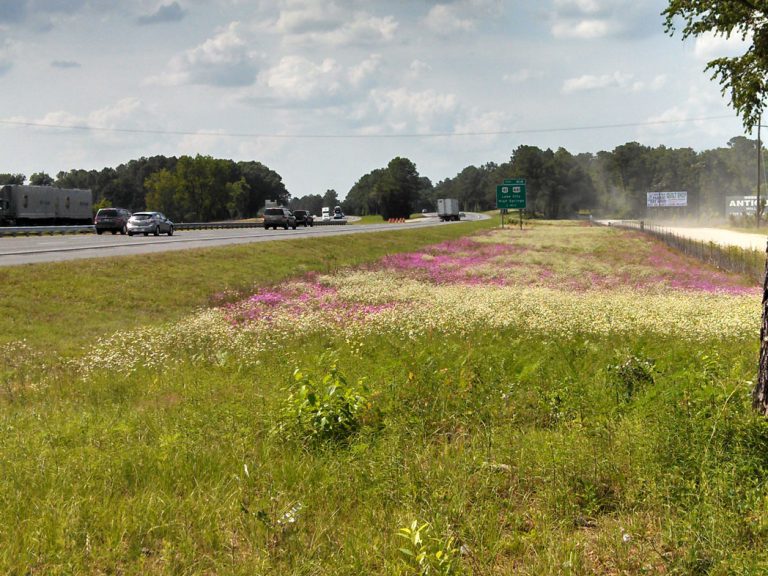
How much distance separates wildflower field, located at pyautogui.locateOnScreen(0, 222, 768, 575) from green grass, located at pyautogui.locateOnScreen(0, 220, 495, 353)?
12.3ft

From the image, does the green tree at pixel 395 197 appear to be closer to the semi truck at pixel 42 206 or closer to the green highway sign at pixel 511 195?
the green highway sign at pixel 511 195

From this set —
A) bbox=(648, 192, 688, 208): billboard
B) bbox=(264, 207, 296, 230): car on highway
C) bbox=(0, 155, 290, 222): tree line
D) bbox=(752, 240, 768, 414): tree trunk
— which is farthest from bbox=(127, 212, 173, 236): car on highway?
bbox=(648, 192, 688, 208): billboard

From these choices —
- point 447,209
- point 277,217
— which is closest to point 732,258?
point 277,217

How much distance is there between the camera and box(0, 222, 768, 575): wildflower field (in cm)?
456

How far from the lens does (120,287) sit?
65.9 ft

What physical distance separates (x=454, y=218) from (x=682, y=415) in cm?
12525

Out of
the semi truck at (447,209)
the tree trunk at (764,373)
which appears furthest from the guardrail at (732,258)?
the semi truck at (447,209)

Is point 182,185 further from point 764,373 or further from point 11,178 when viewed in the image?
point 764,373

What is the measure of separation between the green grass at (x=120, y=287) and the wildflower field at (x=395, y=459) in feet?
→ 12.3

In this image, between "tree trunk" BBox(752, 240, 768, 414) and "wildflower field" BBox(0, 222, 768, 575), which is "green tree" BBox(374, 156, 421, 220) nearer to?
"wildflower field" BBox(0, 222, 768, 575)

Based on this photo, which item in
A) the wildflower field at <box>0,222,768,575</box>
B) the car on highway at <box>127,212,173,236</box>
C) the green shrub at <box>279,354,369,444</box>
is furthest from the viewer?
the car on highway at <box>127,212,173,236</box>

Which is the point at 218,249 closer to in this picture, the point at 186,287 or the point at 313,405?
the point at 186,287

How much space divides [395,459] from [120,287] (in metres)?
16.3

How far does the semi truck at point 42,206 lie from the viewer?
177 feet
